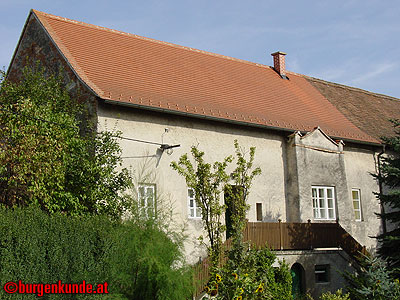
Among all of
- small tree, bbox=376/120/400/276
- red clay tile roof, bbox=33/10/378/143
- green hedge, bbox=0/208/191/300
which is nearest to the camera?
green hedge, bbox=0/208/191/300

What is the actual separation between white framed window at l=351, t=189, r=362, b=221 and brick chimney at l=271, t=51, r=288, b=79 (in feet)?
22.1

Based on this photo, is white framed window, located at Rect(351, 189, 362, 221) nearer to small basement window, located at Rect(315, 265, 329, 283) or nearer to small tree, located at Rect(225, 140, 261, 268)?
small basement window, located at Rect(315, 265, 329, 283)

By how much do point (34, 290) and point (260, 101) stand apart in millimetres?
13137

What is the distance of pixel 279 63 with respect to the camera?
1001 inches

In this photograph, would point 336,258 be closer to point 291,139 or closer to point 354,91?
point 291,139

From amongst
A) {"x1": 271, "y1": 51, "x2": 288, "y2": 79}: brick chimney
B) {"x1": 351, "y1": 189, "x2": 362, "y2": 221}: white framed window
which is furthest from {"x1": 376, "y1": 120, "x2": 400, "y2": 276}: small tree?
{"x1": 271, "y1": 51, "x2": 288, "y2": 79}: brick chimney

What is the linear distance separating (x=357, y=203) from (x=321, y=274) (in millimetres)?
4762

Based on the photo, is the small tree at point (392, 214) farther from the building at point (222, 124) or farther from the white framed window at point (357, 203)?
the white framed window at point (357, 203)

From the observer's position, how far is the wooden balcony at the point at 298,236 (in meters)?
16.2

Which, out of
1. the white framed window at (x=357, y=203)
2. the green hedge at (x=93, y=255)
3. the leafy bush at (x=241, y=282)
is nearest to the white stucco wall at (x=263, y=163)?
the white framed window at (x=357, y=203)

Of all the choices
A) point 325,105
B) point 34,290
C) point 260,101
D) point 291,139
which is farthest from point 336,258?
point 34,290

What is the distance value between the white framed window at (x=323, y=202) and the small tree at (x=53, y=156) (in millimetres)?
8304

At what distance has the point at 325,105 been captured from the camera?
79.1 feet

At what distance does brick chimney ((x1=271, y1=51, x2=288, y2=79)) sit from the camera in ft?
83.2
